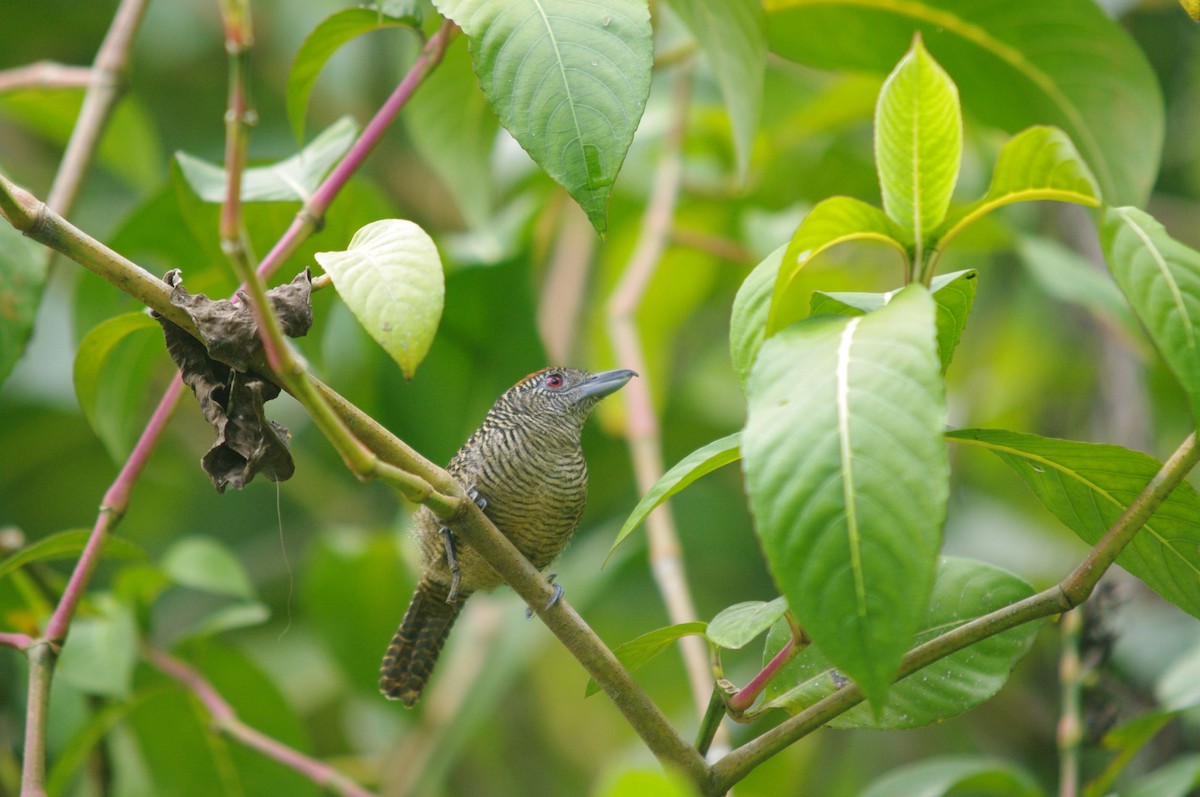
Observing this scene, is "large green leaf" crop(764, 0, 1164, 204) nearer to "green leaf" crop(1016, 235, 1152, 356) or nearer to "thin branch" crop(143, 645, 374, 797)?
"green leaf" crop(1016, 235, 1152, 356)

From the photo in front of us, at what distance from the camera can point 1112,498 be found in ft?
4.52

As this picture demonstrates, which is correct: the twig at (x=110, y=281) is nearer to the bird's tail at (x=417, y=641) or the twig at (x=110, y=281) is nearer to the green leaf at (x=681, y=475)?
the green leaf at (x=681, y=475)

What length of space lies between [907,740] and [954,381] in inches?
55.4

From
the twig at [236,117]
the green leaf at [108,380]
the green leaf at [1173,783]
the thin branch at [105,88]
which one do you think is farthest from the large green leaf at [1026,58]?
the twig at [236,117]

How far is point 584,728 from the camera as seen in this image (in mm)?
4617

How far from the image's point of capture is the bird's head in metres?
2.65

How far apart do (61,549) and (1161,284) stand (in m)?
1.65

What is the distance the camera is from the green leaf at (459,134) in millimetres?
2488

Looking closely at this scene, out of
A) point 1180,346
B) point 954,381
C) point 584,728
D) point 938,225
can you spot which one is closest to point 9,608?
point 938,225

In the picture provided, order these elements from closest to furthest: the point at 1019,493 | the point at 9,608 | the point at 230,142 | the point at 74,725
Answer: the point at 230,142 < the point at 9,608 < the point at 74,725 < the point at 1019,493

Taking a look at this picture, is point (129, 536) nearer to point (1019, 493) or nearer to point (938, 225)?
point (1019, 493)

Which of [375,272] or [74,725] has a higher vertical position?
[375,272]

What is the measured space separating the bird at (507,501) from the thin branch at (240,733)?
0.26 meters

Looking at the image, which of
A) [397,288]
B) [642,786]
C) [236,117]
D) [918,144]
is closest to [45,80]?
[397,288]
